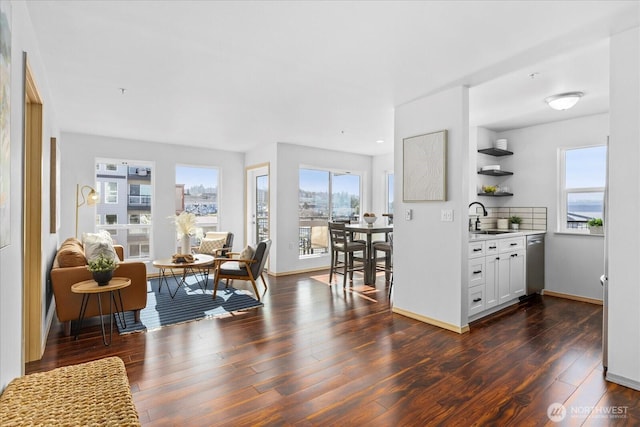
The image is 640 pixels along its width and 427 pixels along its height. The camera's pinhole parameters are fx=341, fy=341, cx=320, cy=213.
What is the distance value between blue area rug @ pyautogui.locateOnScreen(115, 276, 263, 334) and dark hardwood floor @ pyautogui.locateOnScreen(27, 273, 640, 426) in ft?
0.79

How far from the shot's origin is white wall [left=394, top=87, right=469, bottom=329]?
11.0 feet

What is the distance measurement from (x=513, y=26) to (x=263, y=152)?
4880 mm

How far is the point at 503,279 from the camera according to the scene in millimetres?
4027

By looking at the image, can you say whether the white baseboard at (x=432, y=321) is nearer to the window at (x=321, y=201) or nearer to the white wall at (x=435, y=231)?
the white wall at (x=435, y=231)

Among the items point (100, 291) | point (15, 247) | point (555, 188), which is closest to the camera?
point (15, 247)

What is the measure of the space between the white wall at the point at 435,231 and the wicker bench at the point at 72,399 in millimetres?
2880

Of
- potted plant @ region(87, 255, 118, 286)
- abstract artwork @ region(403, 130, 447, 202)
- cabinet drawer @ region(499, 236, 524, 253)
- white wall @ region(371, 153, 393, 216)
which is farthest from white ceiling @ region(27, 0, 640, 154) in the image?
white wall @ region(371, 153, 393, 216)

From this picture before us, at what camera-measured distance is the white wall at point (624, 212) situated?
2303 mm

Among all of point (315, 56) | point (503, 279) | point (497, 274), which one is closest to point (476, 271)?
point (497, 274)

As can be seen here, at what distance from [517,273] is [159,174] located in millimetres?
5875

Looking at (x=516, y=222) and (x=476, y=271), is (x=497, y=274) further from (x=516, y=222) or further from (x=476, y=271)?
(x=516, y=222)

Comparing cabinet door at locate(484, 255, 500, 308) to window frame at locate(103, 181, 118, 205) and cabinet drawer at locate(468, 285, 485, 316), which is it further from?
window frame at locate(103, 181, 118, 205)

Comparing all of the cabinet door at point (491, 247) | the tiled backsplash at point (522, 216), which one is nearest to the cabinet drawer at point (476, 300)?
the cabinet door at point (491, 247)

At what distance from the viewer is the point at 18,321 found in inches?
74.8
